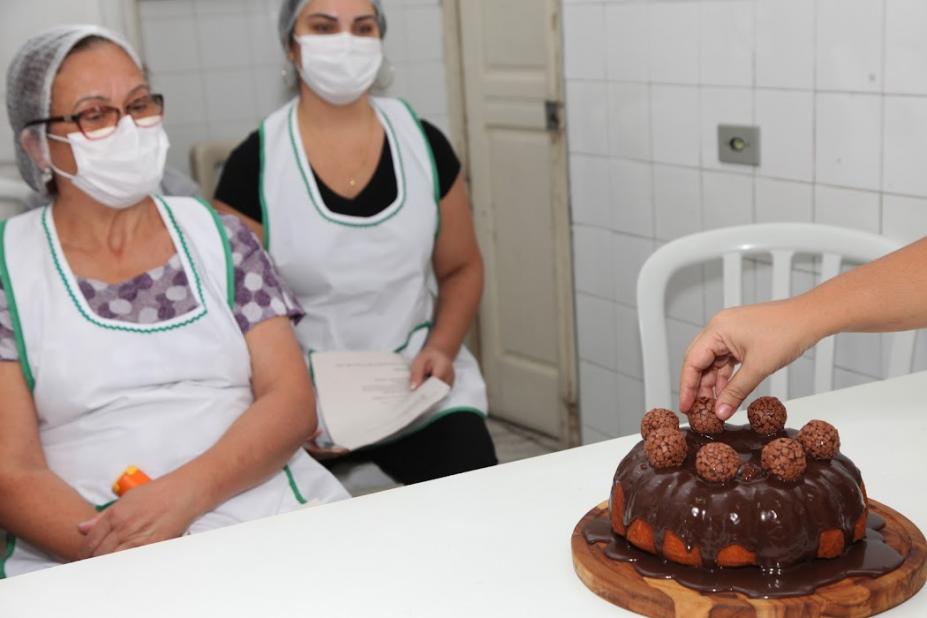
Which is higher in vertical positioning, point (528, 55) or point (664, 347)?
point (528, 55)

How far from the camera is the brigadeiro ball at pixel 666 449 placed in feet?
3.57

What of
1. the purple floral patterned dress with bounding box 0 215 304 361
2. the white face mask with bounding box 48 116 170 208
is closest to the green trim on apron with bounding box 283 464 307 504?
the purple floral patterned dress with bounding box 0 215 304 361

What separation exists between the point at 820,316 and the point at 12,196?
2016 mm

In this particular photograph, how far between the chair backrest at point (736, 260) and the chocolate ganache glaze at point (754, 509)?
0.92 m

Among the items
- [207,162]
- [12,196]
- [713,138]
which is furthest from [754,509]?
[207,162]

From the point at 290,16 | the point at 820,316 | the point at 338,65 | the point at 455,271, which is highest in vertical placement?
the point at 290,16

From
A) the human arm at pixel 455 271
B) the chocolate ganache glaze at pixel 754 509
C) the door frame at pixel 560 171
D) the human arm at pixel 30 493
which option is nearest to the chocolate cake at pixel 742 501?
the chocolate ganache glaze at pixel 754 509

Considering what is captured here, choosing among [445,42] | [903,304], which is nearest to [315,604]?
[903,304]

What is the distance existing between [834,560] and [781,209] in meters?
1.55

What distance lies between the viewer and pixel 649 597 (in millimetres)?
1018

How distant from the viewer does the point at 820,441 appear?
42.6 inches

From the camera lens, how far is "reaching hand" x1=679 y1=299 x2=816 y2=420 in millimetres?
1200

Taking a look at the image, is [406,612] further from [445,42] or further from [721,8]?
[445,42]

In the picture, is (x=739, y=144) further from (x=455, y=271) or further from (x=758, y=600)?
(x=758, y=600)
